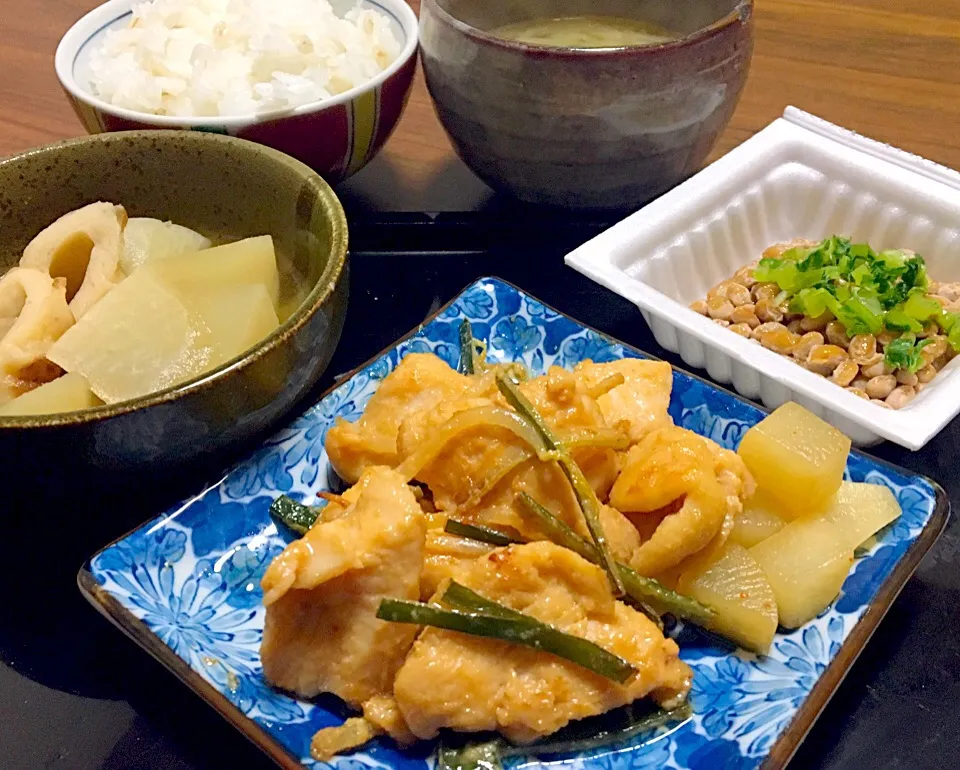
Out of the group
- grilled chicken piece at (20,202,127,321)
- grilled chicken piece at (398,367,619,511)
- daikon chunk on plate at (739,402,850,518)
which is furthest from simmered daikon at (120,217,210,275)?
daikon chunk on plate at (739,402,850,518)

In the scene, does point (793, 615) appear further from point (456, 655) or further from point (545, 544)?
point (456, 655)

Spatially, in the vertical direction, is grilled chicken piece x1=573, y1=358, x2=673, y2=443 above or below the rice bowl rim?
below


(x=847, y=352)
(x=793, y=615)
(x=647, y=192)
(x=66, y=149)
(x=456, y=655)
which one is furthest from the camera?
(x=647, y=192)

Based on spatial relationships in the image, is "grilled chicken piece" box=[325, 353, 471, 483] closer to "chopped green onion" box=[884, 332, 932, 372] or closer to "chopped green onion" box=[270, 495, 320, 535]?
"chopped green onion" box=[270, 495, 320, 535]

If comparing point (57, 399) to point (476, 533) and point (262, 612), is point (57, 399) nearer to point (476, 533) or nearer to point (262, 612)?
point (262, 612)

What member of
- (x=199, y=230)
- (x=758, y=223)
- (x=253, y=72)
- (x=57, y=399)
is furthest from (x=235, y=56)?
(x=758, y=223)

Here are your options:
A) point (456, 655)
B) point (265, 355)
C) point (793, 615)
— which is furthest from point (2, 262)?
point (793, 615)

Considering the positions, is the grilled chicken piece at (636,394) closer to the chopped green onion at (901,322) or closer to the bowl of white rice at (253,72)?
the chopped green onion at (901,322)
